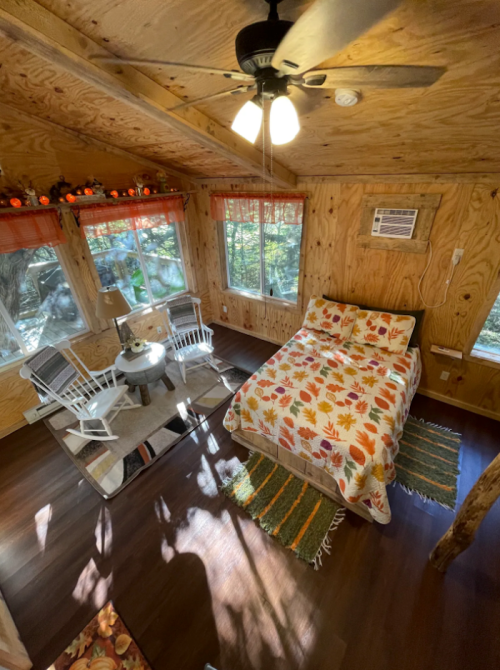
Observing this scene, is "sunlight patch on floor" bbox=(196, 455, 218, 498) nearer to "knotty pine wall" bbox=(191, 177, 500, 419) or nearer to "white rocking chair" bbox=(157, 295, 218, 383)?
"white rocking chair" bbox=(157, 295, 218, 383)

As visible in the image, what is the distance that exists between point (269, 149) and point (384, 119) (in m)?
1.08

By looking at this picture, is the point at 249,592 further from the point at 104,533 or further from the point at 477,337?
the point at 477,337

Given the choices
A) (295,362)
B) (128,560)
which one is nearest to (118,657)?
(128,560)

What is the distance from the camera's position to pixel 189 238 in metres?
4.00

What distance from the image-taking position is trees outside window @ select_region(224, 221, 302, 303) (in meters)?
3.44

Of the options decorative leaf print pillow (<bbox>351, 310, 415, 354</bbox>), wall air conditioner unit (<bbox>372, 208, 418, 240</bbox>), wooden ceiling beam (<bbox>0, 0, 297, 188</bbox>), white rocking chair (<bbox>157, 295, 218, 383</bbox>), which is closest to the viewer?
wooden ceiling beam (<bbox>0, 0, 297, 188</bbox>)

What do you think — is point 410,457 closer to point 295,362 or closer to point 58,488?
point 295,362

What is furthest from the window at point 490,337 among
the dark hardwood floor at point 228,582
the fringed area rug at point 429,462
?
the dark hardwood floor at point 228,582

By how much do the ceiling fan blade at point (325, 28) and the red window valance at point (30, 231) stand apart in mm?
2696

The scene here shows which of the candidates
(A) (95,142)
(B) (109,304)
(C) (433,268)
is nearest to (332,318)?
(C) (433,268)

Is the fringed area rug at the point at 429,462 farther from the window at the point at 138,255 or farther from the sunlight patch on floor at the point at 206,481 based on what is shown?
the window at the point at 138,255

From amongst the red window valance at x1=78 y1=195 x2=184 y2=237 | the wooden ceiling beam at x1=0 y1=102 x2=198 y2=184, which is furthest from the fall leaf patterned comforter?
the wooden ceiling beam at x1=0 y1=102 x2=198 y2=184

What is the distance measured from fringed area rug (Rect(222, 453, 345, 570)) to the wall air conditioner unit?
95.2 inches

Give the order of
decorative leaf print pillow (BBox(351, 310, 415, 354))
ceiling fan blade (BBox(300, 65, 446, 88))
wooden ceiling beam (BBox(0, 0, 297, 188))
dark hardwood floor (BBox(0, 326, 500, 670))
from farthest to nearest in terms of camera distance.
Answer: decorative leaf print pillow (BBox(351, 310, 415, 354))
dark hardwood floor (BBox(0, 326, 500, 670))
wooden ceiling beam (BBox(0, 0, 297, 188))
ceiling fan blade (BBox(300, 65, 446, 88))
